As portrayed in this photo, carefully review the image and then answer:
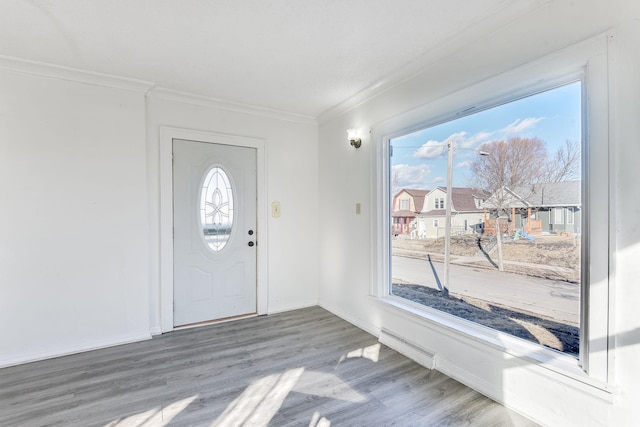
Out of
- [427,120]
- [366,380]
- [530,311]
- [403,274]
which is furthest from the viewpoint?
[403,274]

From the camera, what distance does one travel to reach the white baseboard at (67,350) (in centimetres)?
258

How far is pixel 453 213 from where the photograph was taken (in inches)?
101

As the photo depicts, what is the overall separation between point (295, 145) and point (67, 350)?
10.7 feet

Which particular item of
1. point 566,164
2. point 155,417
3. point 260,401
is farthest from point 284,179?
point 566,164

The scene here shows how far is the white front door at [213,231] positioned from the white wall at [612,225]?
1.48 m

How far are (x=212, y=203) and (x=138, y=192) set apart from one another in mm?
766

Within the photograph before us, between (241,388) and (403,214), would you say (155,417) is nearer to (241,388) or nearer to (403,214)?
(241,388)

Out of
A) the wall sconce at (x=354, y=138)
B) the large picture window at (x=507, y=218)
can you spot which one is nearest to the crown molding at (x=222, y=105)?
the wall sconce at (x=354, y=138)

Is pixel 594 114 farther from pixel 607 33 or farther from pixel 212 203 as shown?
pixel 212 203

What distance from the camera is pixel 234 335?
3.20 m

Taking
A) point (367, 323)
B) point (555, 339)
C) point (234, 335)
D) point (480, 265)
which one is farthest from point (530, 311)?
point (234, 335)

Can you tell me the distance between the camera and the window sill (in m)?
1.62

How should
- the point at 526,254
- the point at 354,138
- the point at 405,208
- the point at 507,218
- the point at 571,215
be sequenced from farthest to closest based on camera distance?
the point at 354,138 → the point at 405,208 → the point at 507,218 → the point at 526,254 → the point at 571,215

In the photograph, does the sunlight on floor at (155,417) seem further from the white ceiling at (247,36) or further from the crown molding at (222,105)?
the crown molding at (222,105)
